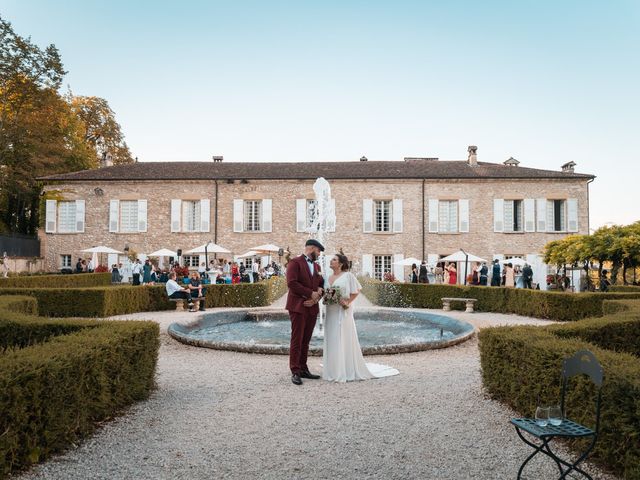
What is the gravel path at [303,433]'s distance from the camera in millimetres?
3238

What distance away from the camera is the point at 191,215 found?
84.2ft

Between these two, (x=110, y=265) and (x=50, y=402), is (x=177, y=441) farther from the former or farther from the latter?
(x=110, y=265)

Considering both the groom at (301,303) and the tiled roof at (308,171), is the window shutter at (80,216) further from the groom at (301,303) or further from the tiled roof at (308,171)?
the groom at (301,303)

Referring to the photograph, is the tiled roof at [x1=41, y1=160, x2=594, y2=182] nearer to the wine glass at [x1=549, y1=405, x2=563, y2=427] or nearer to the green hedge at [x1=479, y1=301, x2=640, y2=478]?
the green hedge at [x1=479, y1=301, x2=640, y2=478]

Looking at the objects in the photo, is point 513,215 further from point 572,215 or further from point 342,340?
point 342,340

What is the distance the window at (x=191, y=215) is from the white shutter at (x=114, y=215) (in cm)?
336

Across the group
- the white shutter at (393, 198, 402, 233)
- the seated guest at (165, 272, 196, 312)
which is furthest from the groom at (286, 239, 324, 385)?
the white shutter at (393, 198, 402, 233)

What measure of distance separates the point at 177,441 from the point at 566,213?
24908mm

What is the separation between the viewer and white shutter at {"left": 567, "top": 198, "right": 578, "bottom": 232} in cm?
2448

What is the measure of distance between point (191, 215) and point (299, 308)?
21.1 m

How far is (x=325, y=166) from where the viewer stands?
2680cm

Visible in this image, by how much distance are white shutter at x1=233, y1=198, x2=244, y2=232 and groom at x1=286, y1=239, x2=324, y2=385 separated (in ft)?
64.7

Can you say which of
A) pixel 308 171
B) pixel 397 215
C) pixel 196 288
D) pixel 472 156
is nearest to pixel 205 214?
pixel 308 171

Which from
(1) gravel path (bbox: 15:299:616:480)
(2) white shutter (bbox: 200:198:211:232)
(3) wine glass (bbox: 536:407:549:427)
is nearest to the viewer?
(3) wine glass (bbox: 536:407:549:427)
